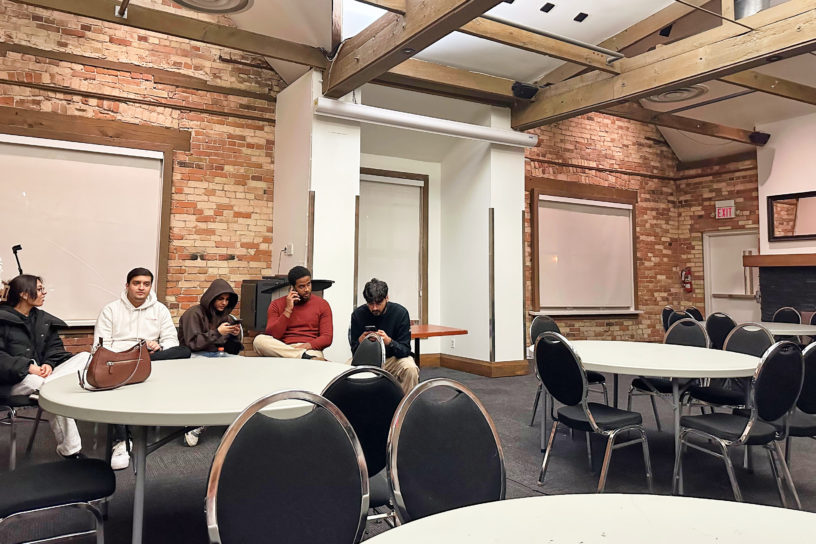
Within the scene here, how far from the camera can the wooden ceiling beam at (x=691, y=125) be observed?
7.61m

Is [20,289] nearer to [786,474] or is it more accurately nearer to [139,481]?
[139,481]

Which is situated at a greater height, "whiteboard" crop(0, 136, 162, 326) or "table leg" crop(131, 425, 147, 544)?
"whiteboard" crop(0, 136, 162, 326)

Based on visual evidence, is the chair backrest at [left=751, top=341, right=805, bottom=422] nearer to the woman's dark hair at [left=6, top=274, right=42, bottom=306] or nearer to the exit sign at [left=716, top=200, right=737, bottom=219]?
the woman's dark hair at [left=6, top=274, right=42, bottom=306]

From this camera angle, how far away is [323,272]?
5.55 m

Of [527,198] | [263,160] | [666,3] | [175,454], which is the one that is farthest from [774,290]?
[175,454]

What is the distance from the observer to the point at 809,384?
272 centimetres

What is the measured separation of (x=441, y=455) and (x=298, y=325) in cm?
301

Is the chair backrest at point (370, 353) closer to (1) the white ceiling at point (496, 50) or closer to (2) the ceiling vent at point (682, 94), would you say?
(1) the white ceiling at point (496, 50)

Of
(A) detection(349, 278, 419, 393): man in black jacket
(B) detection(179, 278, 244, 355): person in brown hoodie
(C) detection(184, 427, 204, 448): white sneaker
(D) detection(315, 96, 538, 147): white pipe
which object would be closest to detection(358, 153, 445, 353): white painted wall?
A: (D) detection(315, 96, 538, 147): white pipe

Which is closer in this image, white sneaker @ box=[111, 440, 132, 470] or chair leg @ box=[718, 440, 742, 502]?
chair leg @ box=[718, 440, 742, 502]

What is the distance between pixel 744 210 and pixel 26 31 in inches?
428

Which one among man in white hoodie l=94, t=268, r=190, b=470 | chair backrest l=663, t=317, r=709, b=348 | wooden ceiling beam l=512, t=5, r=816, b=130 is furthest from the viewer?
wooden ceiling beam l=512, t=5, r=816, b=130

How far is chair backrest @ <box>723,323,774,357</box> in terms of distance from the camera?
358 centimetres

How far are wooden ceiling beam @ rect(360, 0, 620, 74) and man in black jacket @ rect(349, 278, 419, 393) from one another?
253 centimetres
